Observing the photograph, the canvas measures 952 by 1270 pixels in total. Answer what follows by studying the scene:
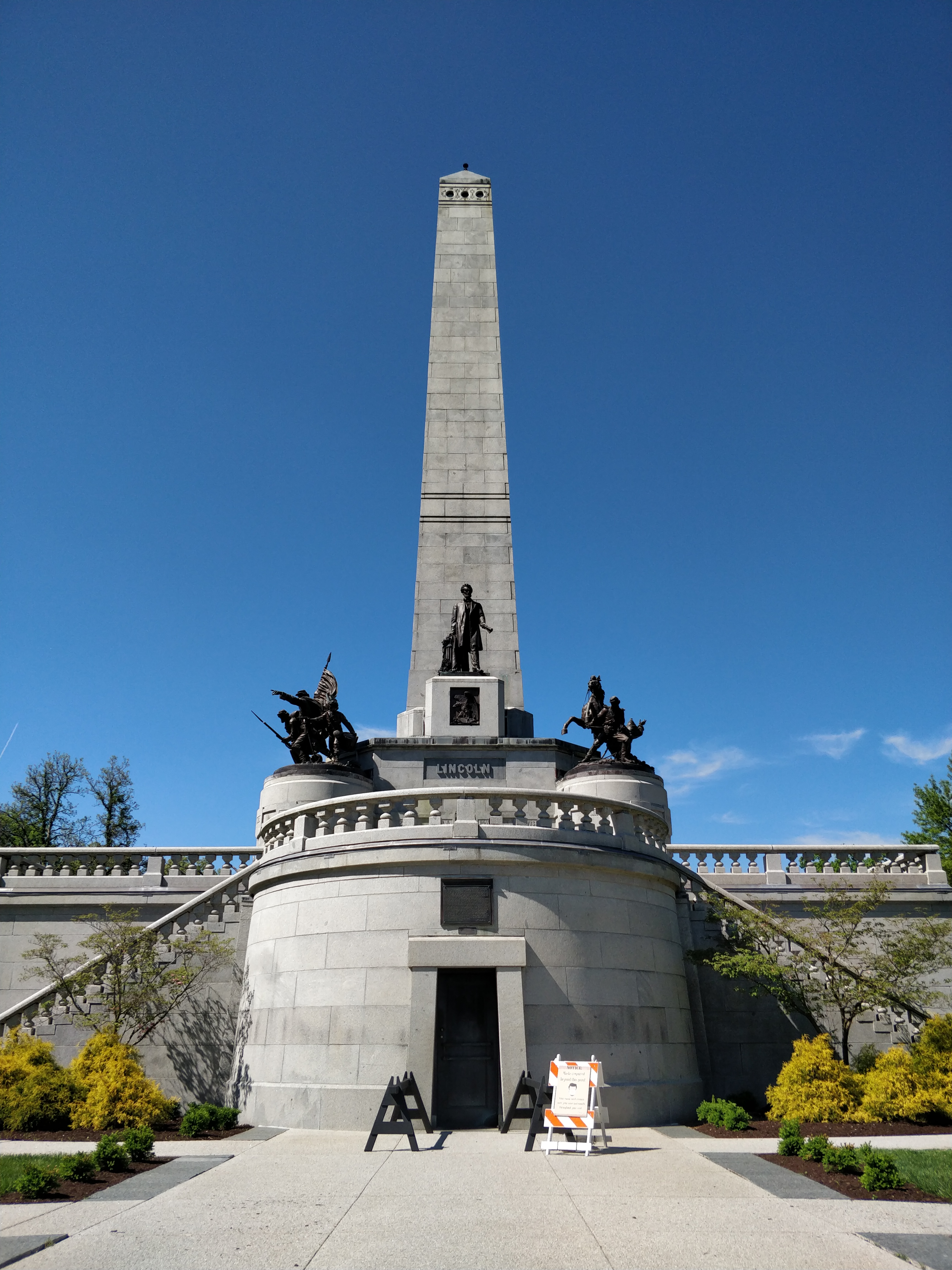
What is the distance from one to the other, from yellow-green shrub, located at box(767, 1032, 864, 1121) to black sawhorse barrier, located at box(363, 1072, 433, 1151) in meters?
6.20

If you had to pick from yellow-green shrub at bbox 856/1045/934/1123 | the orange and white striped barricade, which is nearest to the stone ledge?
the orange and white striped barricade

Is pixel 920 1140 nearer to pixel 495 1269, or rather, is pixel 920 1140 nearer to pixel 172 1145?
pixel 495 1269

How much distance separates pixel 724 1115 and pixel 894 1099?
8.95ft

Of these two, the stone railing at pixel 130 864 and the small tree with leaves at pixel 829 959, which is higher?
the stone railing at pixel 130 864

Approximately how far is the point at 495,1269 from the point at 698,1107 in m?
10.5

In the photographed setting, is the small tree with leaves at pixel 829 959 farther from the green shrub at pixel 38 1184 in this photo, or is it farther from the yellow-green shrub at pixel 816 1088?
the green shrub at pixel 38 1184

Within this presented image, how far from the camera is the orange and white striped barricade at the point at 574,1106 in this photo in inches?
467

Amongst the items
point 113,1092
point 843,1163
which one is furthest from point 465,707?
point 843,1163

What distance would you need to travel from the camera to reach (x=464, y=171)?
3884cm

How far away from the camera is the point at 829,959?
17203 millimetres

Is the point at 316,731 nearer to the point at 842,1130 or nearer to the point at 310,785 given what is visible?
A: the point at 310,785

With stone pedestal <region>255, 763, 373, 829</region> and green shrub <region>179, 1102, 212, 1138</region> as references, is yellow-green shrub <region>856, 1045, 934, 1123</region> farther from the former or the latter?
stone pedestal <region>255, 763, 373, 829</region>

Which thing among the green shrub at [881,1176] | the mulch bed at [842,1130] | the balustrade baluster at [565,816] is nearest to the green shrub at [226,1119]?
the balustrade baluster at [565,816]

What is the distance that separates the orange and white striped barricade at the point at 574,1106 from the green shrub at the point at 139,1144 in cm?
536
